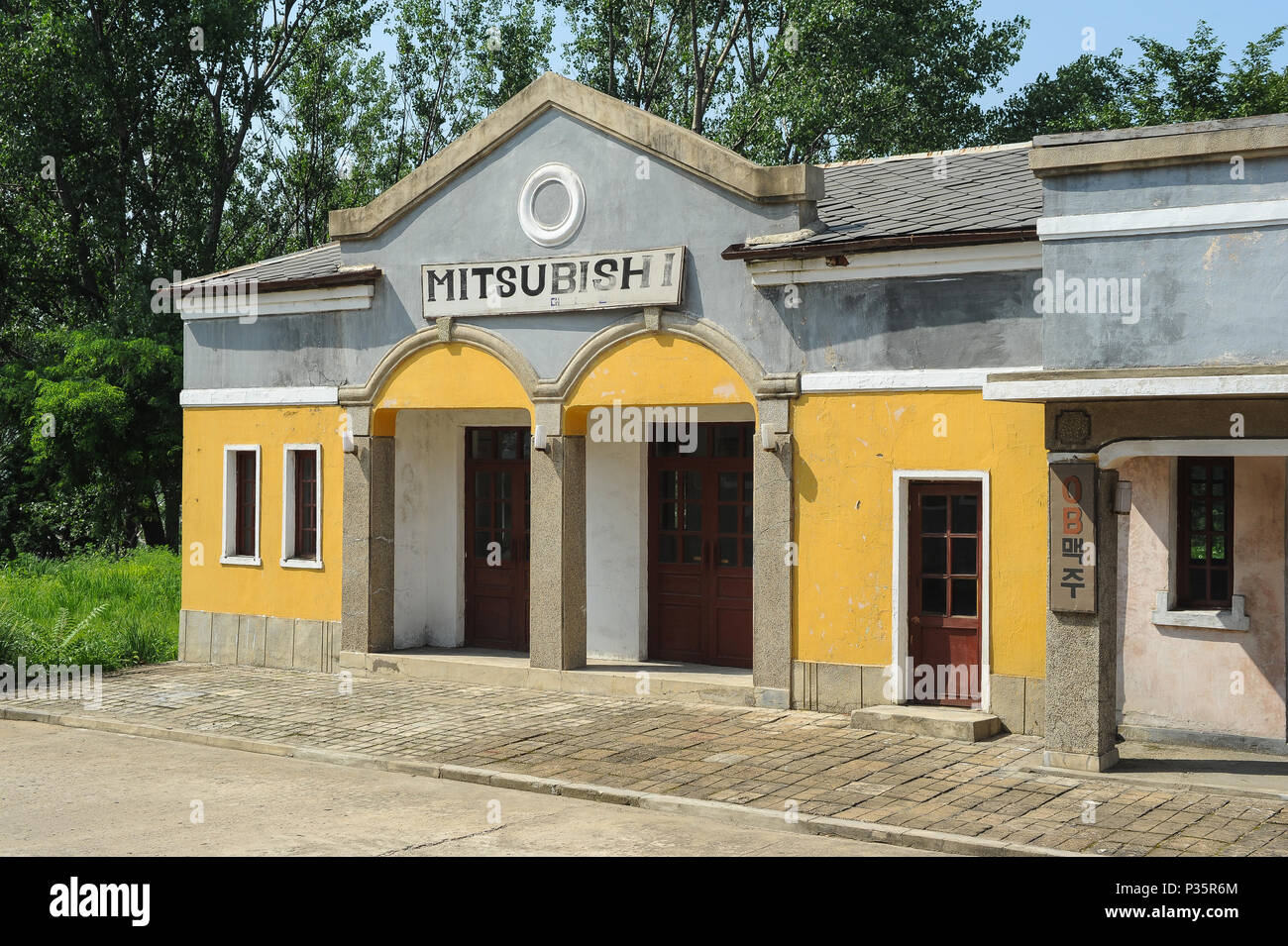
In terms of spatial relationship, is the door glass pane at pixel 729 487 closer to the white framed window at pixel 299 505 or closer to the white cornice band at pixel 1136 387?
the white framed window at pixel 299 505

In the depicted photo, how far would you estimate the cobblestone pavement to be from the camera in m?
9.07

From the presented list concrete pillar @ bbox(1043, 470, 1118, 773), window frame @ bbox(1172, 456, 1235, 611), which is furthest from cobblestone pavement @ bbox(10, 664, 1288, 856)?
window frame @ bbox(1172, 456, 1235, 611)

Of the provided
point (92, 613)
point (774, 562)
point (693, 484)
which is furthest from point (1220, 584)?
point (92, 613)

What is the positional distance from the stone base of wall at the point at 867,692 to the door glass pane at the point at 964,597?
2.36ft

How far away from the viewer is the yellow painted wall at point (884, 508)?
12086mm

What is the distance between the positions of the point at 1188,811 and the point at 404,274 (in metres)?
10.2

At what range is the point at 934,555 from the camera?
42.3 ft

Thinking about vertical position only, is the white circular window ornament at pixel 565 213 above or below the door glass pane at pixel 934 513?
above

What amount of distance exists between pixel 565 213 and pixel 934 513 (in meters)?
5.06

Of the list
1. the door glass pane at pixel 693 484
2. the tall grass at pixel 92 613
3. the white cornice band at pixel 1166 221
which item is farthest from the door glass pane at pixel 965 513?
the tall grass at pixel 92 613

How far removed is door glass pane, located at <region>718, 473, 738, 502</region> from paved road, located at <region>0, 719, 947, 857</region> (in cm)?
573

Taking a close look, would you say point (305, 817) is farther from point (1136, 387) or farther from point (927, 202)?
point (927, 202)

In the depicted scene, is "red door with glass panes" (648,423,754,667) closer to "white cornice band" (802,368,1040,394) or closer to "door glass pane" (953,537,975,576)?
"white cornice band" (802,368,1040,394)
